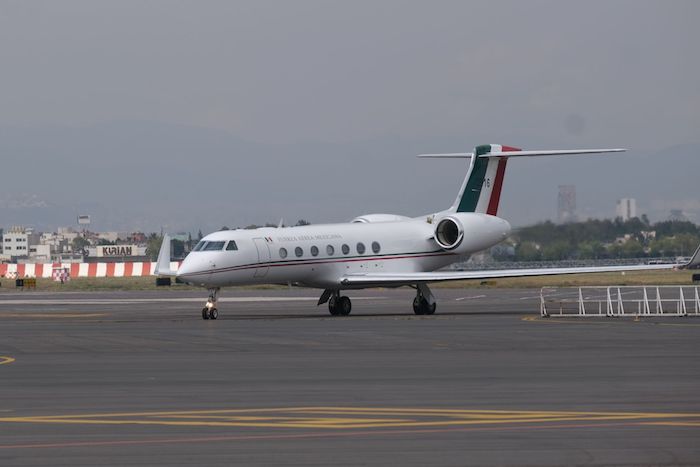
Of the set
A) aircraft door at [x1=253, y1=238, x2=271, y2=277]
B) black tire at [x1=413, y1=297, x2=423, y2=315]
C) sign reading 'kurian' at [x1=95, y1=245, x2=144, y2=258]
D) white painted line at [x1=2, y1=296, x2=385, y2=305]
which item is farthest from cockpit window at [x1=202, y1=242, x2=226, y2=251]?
sign reading 'kurian' at [x1=95, y1=245, x2=144, y2=258]

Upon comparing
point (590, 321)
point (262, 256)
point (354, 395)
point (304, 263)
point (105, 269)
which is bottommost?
point (354, 395)

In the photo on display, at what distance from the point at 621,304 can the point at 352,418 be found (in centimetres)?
2564

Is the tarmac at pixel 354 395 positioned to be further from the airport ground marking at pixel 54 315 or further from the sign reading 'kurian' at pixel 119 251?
the sign reading 'kurian' at pixel 119 251

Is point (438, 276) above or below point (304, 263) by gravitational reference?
below

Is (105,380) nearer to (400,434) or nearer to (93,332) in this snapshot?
(400,434)

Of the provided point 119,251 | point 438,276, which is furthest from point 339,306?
point 119,251

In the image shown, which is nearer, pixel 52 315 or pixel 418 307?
pixel 418 307

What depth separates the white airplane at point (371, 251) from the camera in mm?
39938

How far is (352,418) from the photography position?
14766 mm

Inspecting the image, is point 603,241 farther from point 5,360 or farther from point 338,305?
point 5,360

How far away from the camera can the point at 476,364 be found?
2166 cm

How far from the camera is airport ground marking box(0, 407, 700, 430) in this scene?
1420 centimetres

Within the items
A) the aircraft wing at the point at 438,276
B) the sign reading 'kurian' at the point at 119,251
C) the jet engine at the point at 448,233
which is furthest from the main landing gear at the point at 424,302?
the sign reading 'kurian' at the point at 119,251

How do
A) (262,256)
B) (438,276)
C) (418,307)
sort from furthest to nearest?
1. (418,307)
2. (438,276)
3. (262,256)
